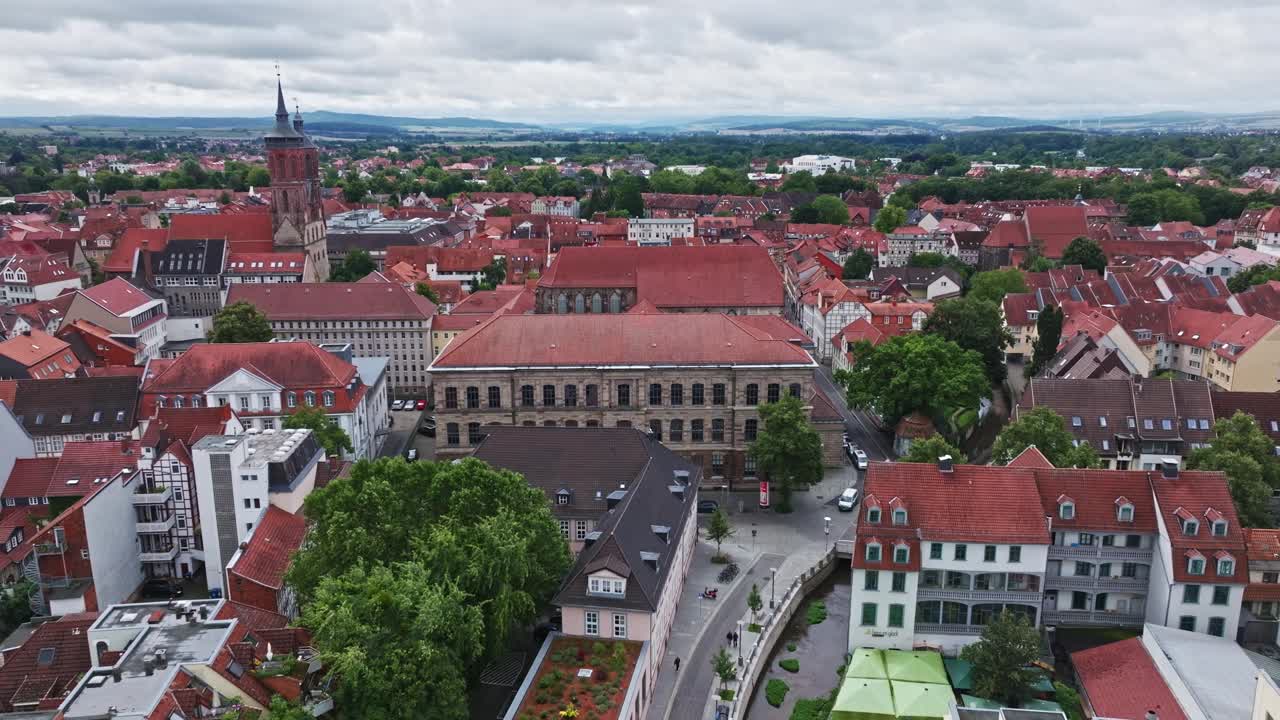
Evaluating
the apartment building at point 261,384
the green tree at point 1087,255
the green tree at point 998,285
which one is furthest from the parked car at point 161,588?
the green tree at point 1087,255

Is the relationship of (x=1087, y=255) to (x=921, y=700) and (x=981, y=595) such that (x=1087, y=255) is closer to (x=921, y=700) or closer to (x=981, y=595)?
(x=981, y=595)

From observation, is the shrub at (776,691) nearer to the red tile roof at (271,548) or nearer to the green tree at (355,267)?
→ the red tile roof at (271,548)

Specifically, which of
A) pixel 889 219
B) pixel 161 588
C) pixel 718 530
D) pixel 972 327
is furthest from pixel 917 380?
pixel 889 219

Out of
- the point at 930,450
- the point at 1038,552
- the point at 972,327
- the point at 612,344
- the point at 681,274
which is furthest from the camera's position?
the point at 681,274

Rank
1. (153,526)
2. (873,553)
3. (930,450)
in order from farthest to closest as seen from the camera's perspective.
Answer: (930,450), (153,526), (873,553)

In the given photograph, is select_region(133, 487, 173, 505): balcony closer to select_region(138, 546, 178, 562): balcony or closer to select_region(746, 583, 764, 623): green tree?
select_region(138, 546, 178, 562): balcony

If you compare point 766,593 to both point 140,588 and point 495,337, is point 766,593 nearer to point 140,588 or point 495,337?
point 495,337
